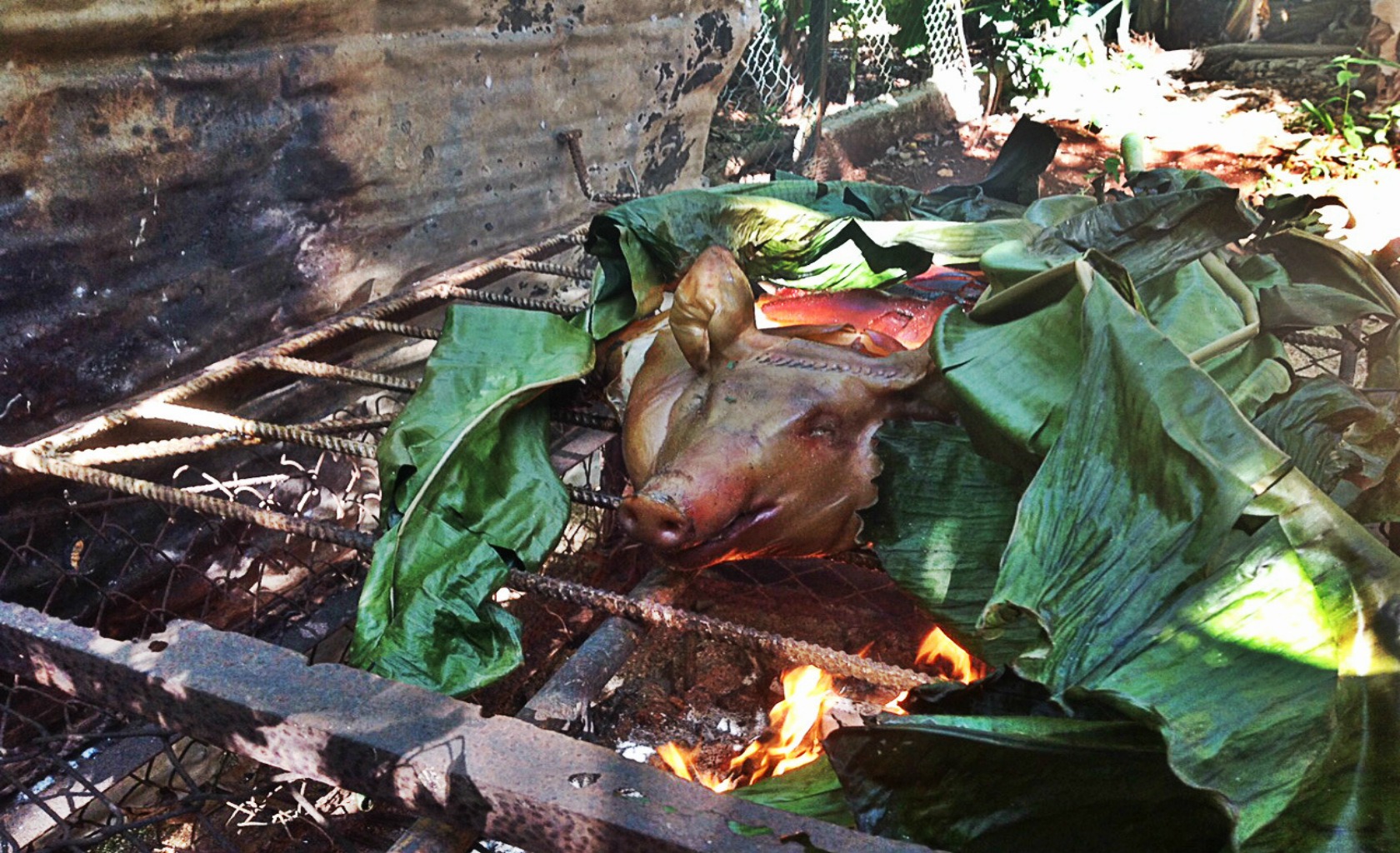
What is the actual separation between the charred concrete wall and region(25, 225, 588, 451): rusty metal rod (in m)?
0.25

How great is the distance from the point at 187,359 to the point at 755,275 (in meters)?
1.41

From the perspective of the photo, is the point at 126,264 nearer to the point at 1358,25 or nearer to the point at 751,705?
the point at 751,705

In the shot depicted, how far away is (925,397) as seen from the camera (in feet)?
6.35

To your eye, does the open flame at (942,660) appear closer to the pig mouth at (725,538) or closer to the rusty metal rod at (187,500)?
the pig mouth at (725,538)

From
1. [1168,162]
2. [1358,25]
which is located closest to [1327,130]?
[1168,162]

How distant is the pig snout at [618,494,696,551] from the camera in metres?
1.71

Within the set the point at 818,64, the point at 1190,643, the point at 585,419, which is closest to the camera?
the point at 1190,643

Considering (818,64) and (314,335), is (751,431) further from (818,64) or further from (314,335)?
(818,64)

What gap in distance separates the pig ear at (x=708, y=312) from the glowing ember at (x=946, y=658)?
0.76 m

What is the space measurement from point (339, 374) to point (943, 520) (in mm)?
1297

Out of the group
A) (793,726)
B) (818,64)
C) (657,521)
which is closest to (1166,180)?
(793,726)

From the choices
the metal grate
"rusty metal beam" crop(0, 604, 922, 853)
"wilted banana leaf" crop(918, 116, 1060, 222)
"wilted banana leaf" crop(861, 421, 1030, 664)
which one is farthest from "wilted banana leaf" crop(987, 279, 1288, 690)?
"wilted banana leaf" crop(918, 116, 1060, 222)

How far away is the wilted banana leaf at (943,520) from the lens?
1729mm

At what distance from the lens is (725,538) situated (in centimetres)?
184
